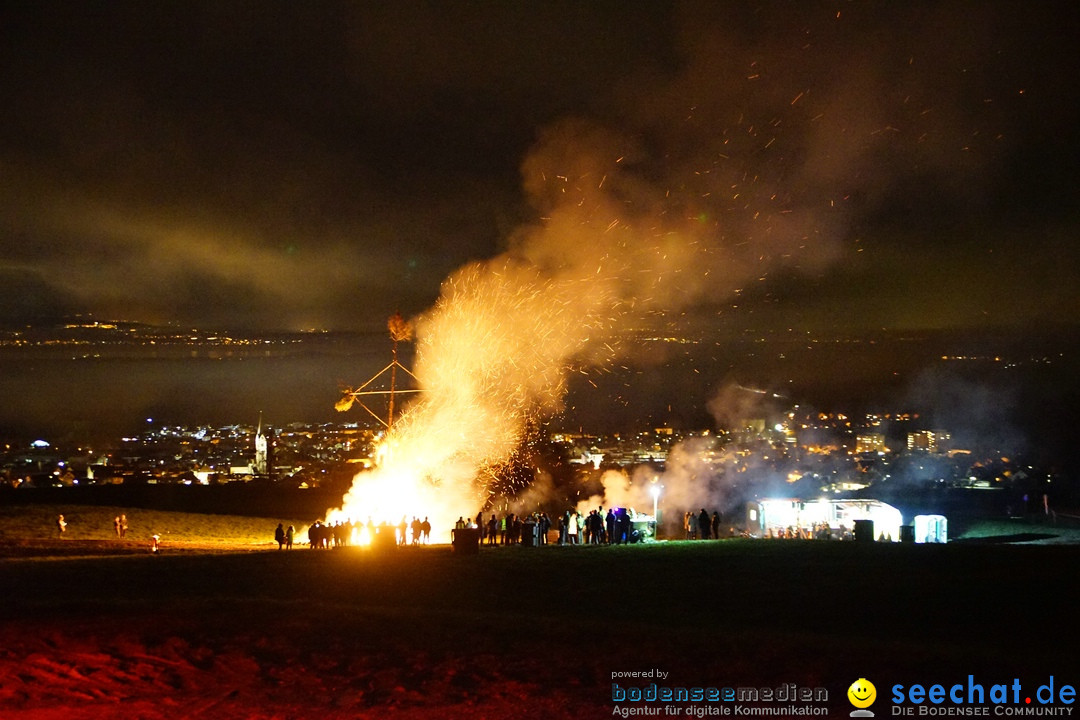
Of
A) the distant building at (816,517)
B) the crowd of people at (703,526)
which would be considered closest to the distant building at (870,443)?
the distant building at (816,517)

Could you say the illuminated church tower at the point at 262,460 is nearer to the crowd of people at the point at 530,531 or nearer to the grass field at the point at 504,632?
the crowd of people at the point at 530,531

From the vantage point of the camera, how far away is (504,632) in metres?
12.7

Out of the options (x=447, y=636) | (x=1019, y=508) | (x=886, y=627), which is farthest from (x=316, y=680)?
(x=1019, y=508)

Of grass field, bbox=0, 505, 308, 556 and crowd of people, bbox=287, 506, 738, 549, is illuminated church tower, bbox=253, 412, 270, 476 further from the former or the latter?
crowd of people, bbox=287, 506, 738, 549

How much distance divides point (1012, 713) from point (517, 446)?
46.9 m

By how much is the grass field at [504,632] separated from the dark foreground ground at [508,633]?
4 centimetres

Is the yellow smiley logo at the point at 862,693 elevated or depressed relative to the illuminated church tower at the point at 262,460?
depressed

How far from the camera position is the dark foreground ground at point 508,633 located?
33.7 ft

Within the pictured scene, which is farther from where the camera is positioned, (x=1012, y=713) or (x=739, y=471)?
(x=739, y=471)

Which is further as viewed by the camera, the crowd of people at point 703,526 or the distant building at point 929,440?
the distant building at point 929,440

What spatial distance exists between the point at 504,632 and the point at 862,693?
4952 millimetres

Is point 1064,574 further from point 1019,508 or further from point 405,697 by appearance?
point 1019,508

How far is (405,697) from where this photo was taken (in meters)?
10.3

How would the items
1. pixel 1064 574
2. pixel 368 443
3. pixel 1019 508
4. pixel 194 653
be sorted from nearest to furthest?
pixel 194 653 < pixel 1064 574 < pixel 1019 508 < pixel 368 443
